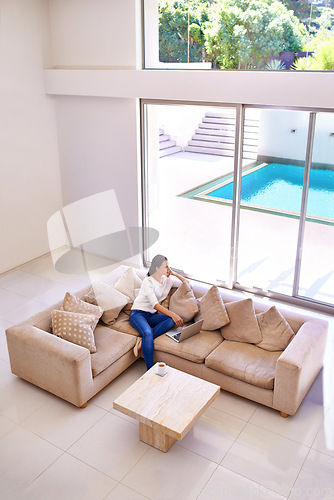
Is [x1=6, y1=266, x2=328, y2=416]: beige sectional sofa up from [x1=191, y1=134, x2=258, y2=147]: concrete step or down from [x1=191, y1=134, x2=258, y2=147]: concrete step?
down

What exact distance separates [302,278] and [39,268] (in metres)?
3.81

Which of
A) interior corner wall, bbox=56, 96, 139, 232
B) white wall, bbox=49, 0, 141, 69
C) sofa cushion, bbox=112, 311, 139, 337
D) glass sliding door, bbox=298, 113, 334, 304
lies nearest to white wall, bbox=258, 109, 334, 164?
glass sliding door, bbox=298, 113, 334, 304

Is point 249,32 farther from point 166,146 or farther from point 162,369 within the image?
point 162,369

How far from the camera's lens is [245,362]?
175 inches

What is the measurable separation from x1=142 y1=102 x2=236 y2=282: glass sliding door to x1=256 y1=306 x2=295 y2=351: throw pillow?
6.34 feet

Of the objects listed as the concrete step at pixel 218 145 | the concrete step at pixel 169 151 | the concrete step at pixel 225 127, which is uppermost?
the concrete step at pixel 225 127

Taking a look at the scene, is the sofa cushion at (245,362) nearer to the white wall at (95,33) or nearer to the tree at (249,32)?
the tree at (249,32)

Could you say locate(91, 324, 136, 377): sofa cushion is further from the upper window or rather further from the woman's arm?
the upper window

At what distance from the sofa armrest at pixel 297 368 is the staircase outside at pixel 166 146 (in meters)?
3.10

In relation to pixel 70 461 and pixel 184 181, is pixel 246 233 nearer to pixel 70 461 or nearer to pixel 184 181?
pixel 184 181

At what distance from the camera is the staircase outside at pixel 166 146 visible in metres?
6.57

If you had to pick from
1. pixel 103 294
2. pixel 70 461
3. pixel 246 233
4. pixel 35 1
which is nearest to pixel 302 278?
pixel 246 233

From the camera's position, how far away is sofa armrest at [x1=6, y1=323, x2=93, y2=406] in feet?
13.9

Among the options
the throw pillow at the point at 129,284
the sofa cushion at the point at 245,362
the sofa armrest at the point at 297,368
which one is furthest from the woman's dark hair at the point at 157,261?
the sofa armrest at the point at 297,368
